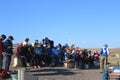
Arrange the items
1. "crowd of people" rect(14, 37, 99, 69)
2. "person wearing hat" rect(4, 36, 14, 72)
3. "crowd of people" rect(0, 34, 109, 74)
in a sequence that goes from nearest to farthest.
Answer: "person wearing hat" rect(4, 36, 14, 72)
"crowd of people" rect(0, 34, 109, 74)
"crowd of people" rect(14, 37, 99, 69)

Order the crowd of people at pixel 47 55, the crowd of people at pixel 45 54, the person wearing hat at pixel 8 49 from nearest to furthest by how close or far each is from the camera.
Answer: the person wearing hat at pixel 8 49 < the crowd of people at pixel 45 54 < the crowd of people at pixel 47 55

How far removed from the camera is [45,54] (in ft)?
83.2

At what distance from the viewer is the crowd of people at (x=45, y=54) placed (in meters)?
A: 22.5

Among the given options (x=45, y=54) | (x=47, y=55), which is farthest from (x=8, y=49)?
(x=47, y=55)

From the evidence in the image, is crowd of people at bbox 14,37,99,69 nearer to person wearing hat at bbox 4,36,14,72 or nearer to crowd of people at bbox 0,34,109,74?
crowd of people at bbox 0,34,109,74

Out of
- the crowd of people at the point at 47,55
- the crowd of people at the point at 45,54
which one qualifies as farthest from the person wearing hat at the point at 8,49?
the crowd of people at the point at 47,55

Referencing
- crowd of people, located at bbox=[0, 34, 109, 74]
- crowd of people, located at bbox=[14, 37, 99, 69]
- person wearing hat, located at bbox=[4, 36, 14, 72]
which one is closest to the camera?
person wearing hat, located at bbox=[4, 36, 14, 72]

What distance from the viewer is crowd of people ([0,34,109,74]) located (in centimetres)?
2250

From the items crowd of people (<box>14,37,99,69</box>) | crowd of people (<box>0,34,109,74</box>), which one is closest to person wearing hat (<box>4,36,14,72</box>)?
crowd of people (<box>0,34,109,74</box>)

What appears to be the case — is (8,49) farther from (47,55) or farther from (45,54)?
(47,55)

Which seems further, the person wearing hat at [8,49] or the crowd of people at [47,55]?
the crowd of people at [47,55]

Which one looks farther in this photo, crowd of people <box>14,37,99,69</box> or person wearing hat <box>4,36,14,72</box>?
crowd of people <box>14,37,99,69</box>

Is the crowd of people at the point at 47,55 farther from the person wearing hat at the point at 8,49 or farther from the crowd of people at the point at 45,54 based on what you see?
the person wearing hat at the point at 8,49

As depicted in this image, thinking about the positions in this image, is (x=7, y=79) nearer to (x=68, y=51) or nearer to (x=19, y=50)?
(x=19, y=50)
